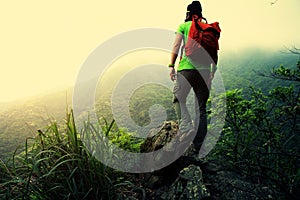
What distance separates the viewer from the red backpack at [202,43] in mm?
3113

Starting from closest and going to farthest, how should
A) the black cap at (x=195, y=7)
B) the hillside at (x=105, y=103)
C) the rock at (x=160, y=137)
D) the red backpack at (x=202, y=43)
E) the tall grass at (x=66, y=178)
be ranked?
the tall grass at (x=66, y=178) < the red backpack at (x=202, y=43) < the rock at (x=160, y=137) < the black cap at (x=195, y=7) < the hillside at (x=105, y=103)

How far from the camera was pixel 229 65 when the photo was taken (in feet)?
39.8

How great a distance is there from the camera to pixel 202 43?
3105 mm

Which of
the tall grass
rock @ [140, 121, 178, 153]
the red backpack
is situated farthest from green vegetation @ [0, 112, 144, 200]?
the red backpack

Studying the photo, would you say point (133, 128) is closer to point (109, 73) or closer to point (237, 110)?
point (237, 110)

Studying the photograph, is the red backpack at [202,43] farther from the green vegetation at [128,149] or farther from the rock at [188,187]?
the rock at [188,187]

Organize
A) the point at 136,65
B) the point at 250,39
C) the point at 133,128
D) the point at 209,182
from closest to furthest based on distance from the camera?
the point at 209,182, the point at 133,128, the point at 136,65, the point at 250,39

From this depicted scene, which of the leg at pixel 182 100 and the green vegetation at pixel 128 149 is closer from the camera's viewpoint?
the green vegetation at pixel 128 149

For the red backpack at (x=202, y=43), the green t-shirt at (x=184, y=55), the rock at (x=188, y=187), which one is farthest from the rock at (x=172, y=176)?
the red backpack at (x=202, y=43)

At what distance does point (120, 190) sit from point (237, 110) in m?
1.99

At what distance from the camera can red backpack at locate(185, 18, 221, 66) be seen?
3.11 meters

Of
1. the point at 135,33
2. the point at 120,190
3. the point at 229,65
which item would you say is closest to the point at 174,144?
the point at 120,190

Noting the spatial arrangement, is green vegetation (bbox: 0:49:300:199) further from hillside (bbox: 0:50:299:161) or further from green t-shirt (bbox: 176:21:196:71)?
green t-shirt (bbox: 176:21:196:71)


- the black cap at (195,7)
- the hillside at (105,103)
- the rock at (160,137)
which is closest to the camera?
the rock at (160,137)
